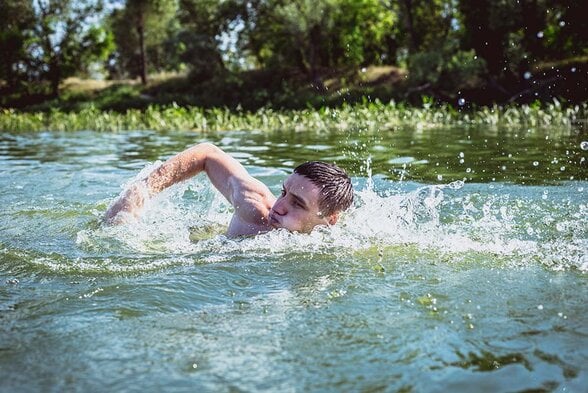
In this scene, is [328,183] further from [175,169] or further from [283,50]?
[283,50]

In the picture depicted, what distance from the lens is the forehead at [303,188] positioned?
398 cm

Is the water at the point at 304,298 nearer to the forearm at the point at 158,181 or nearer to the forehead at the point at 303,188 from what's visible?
the forearm at the point at 158,181

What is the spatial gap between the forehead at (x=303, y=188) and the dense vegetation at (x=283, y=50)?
82.8 feet

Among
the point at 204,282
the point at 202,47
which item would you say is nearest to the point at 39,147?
the point at 204,282

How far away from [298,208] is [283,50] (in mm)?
36352

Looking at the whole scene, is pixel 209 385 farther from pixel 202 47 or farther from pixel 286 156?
pixel 202 47

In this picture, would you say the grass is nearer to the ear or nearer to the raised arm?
the raised arm

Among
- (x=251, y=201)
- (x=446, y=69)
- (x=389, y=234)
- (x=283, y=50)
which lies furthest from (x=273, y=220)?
(x=283, y=50)

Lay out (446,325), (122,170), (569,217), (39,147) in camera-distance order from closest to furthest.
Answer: (446,325) < (569,217) < (122,170) < (39,147)

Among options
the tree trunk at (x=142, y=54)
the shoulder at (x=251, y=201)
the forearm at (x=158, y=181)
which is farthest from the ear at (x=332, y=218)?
the tree trunk at (x=142, y=54)

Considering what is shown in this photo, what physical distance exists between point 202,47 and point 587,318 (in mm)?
38758

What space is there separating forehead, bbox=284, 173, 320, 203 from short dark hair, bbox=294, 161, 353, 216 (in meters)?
0.02

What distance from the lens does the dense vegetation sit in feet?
96.4

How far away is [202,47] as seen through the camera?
39.7 meters
